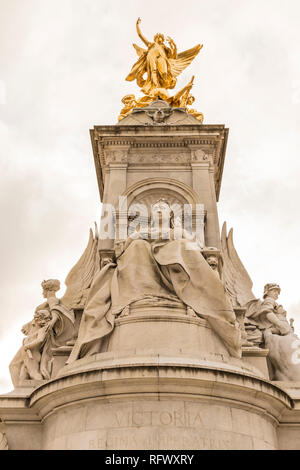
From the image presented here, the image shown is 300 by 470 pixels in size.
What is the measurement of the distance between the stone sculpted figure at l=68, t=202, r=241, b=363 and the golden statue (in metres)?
6.54

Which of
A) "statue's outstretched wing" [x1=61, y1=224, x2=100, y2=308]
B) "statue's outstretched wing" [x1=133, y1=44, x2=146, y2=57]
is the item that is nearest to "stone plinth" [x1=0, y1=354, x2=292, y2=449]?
"statue's outstretched wing" [x1=61, y1=224, x2=100, y2=308]

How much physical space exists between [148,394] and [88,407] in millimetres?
1131

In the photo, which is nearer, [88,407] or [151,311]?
[88,407]

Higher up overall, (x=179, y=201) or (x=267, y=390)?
(x=179, y=201)

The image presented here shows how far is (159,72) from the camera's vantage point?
A: 1703 centimetres

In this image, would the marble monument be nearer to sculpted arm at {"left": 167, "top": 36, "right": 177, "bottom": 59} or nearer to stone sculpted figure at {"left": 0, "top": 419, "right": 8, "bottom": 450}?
stone sculpted figure at {"left": 0, "top": 419, "right": 8, "bottom": 450}

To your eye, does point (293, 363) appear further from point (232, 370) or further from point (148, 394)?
point (148, 394)

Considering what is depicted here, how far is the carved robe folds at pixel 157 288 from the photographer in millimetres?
10148

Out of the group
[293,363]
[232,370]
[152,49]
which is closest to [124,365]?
[232,370]

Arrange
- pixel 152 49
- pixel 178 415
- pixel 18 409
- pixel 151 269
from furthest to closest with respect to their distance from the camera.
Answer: pixel 152 49 < pixel 151 269 < pixel 18 409 < pixel 178 415

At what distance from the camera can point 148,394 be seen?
8.30 metres

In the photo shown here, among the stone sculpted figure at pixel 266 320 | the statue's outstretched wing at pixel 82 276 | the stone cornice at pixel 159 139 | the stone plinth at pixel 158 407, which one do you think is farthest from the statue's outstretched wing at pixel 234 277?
the stone plinth at pixel 158 407

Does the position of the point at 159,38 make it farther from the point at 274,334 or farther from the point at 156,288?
the point at 274,334

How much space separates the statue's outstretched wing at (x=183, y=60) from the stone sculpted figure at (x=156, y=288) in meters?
8.45
